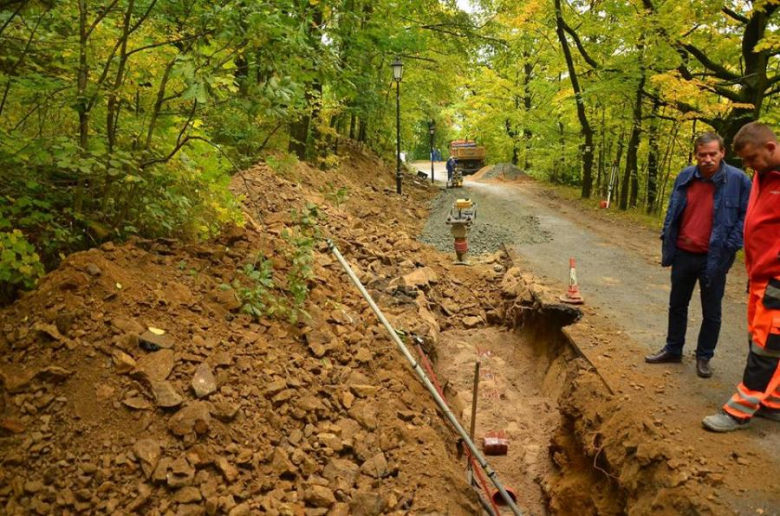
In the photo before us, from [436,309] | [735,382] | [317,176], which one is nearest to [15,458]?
[735,382]

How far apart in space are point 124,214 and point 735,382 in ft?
18.0

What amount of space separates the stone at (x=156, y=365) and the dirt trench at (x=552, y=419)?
3.20m

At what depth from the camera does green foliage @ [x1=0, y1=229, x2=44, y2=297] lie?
9.48 feet

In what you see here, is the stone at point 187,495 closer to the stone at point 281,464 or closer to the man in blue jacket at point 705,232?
the stone at point 281,464

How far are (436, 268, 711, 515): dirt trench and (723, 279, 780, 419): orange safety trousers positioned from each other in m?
0.66

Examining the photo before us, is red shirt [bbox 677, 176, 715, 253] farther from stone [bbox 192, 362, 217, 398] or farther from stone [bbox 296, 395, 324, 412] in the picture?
stone [bbox 192, 362, 217, 398]

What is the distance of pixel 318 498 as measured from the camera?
2857mm

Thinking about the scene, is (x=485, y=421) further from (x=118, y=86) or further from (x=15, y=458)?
(x=118, y=86)

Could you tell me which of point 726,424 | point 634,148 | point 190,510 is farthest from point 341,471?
point 634,148

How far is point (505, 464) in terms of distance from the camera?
5.04 meters

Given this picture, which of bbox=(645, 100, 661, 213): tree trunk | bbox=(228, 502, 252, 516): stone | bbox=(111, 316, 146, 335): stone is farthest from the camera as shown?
bbox=(645, 100, 661, 213): tree trunk

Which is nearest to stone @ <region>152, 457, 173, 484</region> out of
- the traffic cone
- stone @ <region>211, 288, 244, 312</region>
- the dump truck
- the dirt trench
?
stone @ <region>211, 288, 244, 312</region>

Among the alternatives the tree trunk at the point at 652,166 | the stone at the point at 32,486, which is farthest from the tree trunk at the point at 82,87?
the tree trunk at the point at 652,166

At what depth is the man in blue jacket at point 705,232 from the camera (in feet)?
12.4
